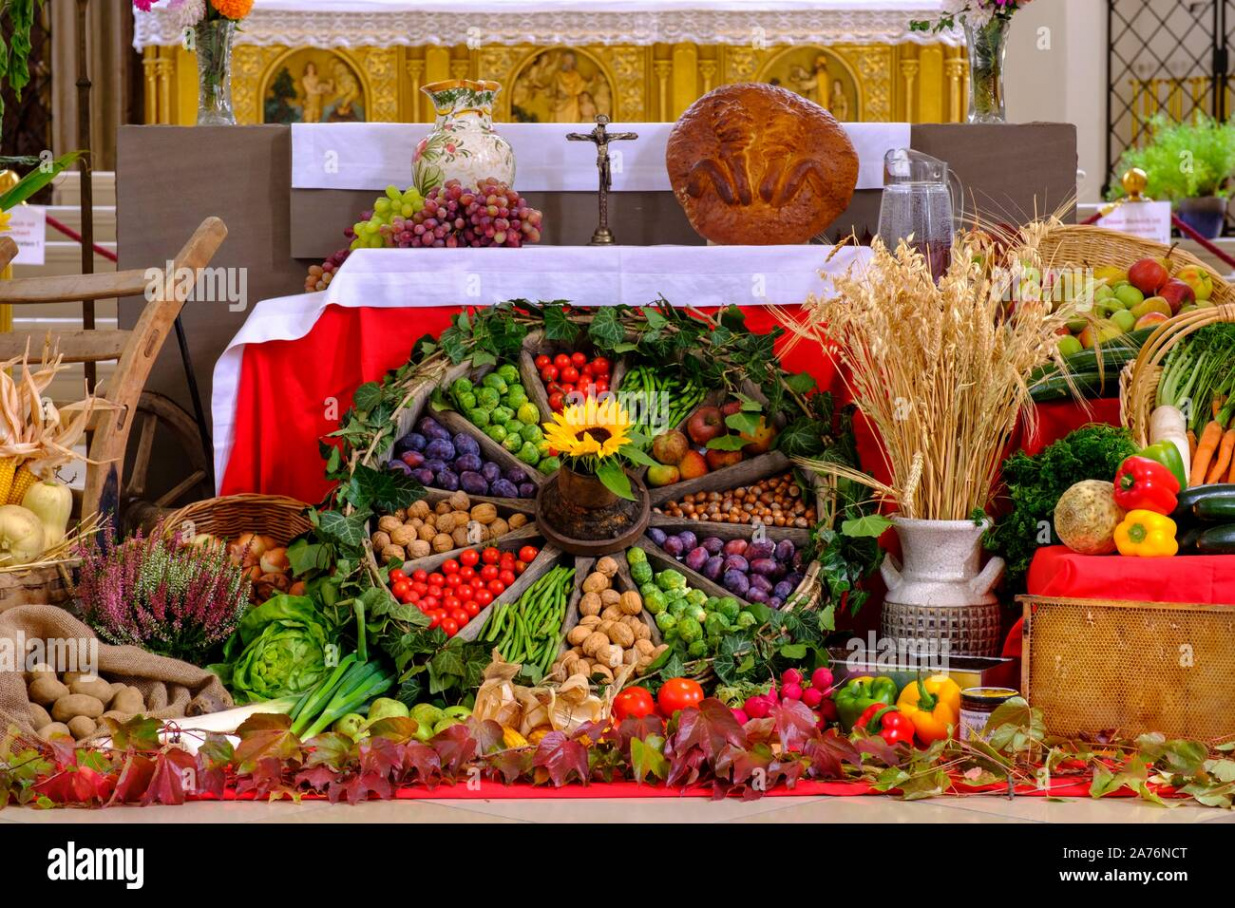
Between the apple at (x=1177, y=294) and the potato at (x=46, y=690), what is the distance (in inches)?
129

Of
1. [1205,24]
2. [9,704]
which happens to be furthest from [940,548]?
[1205,24]

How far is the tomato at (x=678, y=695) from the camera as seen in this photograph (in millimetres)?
3451

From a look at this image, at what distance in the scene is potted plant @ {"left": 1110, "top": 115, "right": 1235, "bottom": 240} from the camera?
933cm

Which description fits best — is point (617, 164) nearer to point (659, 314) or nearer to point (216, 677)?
point (659, 314)

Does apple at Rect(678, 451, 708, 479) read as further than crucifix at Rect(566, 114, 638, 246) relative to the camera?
No

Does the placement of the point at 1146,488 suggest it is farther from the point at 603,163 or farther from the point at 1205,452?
the point at 603,163

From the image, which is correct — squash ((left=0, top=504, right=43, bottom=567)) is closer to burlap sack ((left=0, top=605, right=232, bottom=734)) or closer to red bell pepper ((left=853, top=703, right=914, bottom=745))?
burlap sack ((left=0, top=605, right=232, bottom=734))

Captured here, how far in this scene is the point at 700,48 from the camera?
28.9 feet

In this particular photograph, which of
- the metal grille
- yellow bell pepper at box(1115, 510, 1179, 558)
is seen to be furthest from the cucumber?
the metal grille

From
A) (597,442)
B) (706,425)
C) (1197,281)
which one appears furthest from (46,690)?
(1197,281)

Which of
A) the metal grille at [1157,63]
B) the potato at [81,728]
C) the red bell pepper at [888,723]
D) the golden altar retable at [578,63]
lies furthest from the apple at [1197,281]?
the metal grille at [1157,63]

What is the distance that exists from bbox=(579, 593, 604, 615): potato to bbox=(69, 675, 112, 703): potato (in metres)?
1.16
